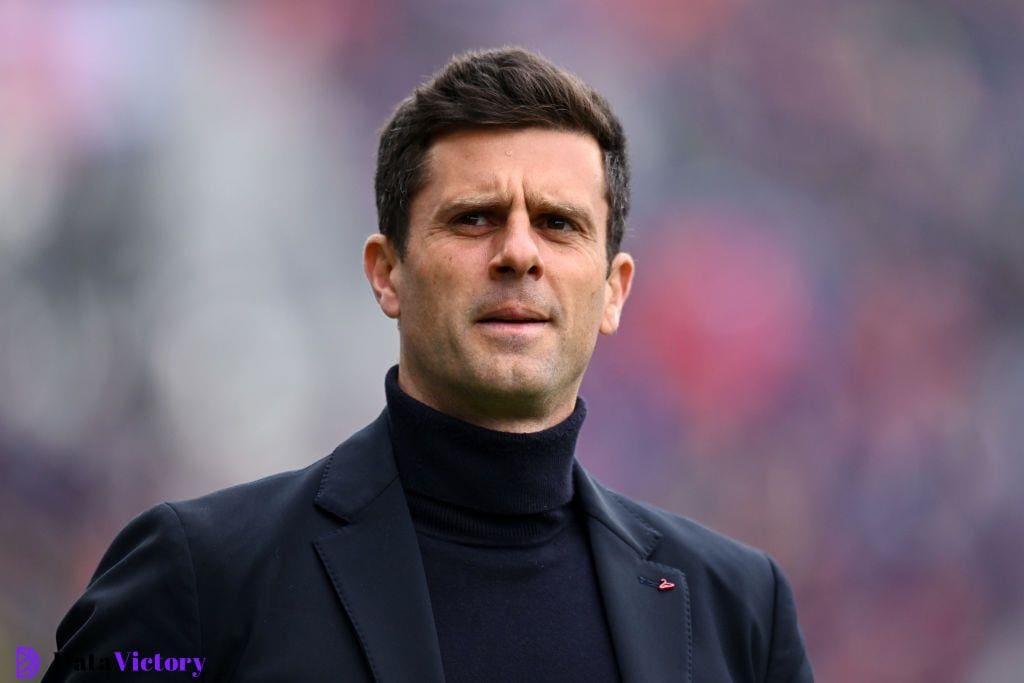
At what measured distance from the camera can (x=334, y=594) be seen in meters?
2.15

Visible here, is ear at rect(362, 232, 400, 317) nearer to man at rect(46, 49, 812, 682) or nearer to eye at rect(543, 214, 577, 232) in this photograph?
man at rect(46, 49, 812, 682)

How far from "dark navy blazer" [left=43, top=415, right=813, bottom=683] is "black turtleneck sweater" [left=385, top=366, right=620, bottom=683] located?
44 mm

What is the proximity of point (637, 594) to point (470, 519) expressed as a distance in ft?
1.04

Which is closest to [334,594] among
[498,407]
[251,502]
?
[251,502]

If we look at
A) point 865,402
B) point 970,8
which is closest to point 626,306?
point 865,402

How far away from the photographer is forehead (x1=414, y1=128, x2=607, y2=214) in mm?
2352

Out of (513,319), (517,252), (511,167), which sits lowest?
(513,319)

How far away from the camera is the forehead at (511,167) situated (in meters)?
2.35

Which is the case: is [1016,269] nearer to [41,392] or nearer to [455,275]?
[41,392]

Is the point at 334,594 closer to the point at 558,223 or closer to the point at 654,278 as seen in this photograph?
the point at 558,223

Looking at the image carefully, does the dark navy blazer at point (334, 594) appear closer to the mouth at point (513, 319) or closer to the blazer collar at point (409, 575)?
the blazer collar at point (409, 575)

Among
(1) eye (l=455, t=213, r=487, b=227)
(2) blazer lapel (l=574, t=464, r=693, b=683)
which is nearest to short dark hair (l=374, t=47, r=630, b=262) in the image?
(1) eye (l=455, t=213, r=487, b=227)

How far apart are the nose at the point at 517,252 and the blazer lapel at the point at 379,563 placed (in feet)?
1.22

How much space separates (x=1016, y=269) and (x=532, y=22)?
258cm
